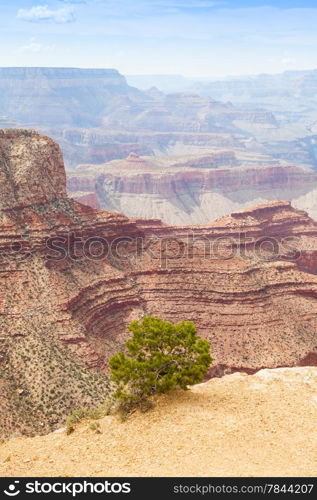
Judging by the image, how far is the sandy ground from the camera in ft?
88.3

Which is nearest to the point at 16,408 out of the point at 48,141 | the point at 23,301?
the point at 23,301

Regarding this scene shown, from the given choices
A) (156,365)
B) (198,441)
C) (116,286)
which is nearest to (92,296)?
(116,286)

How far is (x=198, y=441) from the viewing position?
2969cm

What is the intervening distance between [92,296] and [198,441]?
38.1 metres

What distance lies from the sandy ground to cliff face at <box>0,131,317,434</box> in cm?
1502

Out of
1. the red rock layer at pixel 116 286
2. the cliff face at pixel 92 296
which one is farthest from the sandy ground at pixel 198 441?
the red rock layer at pixel 116 286

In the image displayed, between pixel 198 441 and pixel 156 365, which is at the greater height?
pixel 156 365

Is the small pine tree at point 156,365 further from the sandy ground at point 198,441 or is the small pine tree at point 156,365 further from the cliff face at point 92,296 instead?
the cliff face at point 92,296

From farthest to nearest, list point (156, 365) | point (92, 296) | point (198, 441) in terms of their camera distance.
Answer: point (92, 296) < point (156, 365) < point (198, 441)

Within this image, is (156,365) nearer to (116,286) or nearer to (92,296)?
(92,296)

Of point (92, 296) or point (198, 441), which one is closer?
point (198, 441)

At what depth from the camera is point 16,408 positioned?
47812mm

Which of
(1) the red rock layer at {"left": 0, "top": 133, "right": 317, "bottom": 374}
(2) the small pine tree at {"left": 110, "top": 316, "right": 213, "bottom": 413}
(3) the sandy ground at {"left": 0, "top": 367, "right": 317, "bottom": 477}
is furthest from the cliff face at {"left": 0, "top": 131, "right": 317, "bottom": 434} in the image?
(3) the sandy ground at {"left": 0, "top": 367, "right": 317, "bottom": 477}
